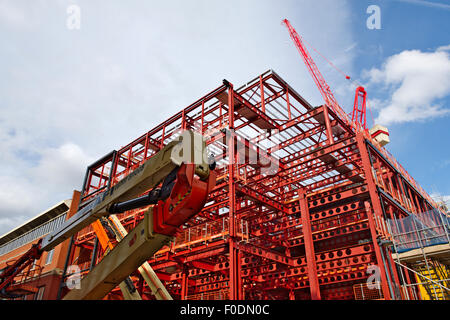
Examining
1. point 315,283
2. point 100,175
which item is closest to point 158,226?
point 315,283

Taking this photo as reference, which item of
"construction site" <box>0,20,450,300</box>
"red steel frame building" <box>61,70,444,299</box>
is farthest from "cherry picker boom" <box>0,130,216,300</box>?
"red steel frame building" <box>61,70,444,299</box>

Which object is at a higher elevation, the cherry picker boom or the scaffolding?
the scaffolding

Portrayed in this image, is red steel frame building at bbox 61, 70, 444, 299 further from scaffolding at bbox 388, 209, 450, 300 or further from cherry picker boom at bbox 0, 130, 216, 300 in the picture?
cherry picker boom at bbox 0, 130, 216, 300

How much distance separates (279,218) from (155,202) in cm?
1940

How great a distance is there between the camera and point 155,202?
655cm

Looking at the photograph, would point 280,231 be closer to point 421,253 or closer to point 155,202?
point 421,253

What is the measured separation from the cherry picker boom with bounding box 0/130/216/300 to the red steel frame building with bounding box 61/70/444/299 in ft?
33.4

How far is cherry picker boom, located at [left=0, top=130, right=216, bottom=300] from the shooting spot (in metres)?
5.62

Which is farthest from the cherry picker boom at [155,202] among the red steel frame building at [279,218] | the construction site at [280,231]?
the red steel frame building at [279,218]

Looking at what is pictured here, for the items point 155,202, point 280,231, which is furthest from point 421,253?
point 155,202

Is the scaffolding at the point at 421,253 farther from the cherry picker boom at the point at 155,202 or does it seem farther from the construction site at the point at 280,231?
the cherry picker boom at the point at 155,202

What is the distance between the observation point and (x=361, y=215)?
2277 cm

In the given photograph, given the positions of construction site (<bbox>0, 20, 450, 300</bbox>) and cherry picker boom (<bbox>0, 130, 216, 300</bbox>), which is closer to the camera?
cherry picker boom (<bbox>0, 130, 216, 300</bbox>)

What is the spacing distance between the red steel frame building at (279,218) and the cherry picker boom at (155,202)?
10.2 m
